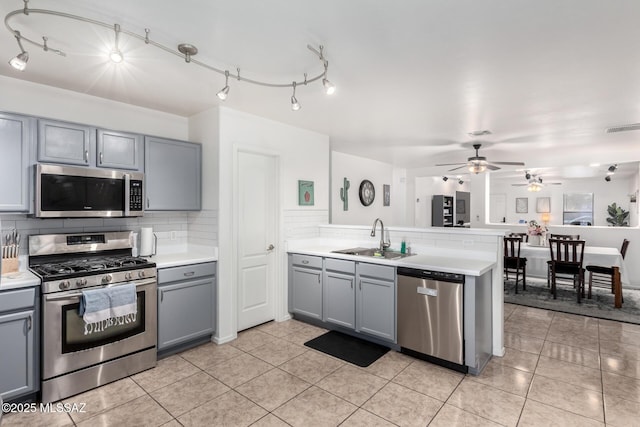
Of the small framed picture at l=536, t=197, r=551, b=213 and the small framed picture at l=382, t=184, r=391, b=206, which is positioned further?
the small framed picture at l=536, t=197, r=551, b=213

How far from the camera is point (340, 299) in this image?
3.72 m

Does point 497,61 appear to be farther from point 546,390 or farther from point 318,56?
point 546,390

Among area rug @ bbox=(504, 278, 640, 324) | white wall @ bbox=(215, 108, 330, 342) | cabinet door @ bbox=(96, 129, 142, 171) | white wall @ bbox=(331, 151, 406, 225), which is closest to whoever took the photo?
cabinet door @ bbox=(96, 129, 142, 171)

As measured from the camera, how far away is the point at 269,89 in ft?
9.89

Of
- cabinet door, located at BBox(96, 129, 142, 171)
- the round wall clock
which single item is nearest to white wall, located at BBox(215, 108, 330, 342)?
cabinet door, located at BBox(96, 129, 142, 171)

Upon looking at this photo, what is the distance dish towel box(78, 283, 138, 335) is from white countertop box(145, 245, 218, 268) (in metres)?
0.38

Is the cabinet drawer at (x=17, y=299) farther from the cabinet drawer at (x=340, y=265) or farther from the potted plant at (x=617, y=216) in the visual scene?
the potted plant at (x=617, y=216)

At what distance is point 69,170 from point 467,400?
11.9 feet

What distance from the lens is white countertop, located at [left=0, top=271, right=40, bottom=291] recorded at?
2.33 metres

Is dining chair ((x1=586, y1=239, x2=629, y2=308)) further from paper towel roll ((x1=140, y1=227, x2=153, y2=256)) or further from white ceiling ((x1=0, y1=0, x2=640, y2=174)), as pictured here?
paper towel roll ((x1=140, y1=227, x2=153, y2=256))

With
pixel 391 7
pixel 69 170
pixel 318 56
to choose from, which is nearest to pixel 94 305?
pixel 69 170

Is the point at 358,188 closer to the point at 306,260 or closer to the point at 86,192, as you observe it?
the point at 306,260

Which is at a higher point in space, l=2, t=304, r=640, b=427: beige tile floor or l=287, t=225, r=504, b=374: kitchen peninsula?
l=287, t=225, r=504, b=374: kitchen peninsula

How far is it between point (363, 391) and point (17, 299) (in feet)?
8.47
